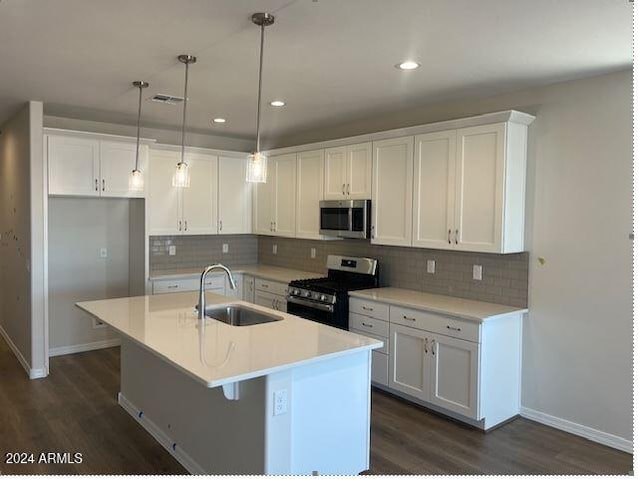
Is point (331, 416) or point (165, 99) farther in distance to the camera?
point (165, 99)

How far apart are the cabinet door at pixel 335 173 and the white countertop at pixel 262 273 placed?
0.97m

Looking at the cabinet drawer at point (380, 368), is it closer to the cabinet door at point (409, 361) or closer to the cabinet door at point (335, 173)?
the cabinet door at point (409, 361)

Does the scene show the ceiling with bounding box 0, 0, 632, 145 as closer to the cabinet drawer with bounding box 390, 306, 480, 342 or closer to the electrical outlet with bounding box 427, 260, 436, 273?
the electrical outlet with bounding box 427, 260, 436, 273

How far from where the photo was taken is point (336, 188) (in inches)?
196

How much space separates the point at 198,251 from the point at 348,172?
233cm

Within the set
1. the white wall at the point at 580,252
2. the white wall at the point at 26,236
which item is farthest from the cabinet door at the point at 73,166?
the white wall at the point at 580,252

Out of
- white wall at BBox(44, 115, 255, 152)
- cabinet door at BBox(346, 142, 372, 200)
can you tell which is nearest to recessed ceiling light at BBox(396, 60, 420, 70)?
cabinet door at BBox(346, 142, 372, 200)

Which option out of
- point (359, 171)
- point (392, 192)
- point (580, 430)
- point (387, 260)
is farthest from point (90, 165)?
point (580, 430)

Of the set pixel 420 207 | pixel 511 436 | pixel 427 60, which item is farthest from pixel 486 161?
pixel 511 436

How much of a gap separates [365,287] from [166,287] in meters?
2.19

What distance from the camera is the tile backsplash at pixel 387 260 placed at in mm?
3896

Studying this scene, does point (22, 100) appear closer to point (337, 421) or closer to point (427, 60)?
point (427, 60)

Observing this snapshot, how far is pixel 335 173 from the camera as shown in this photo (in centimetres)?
499

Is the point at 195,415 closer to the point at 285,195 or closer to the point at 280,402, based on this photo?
the point at 280,402
